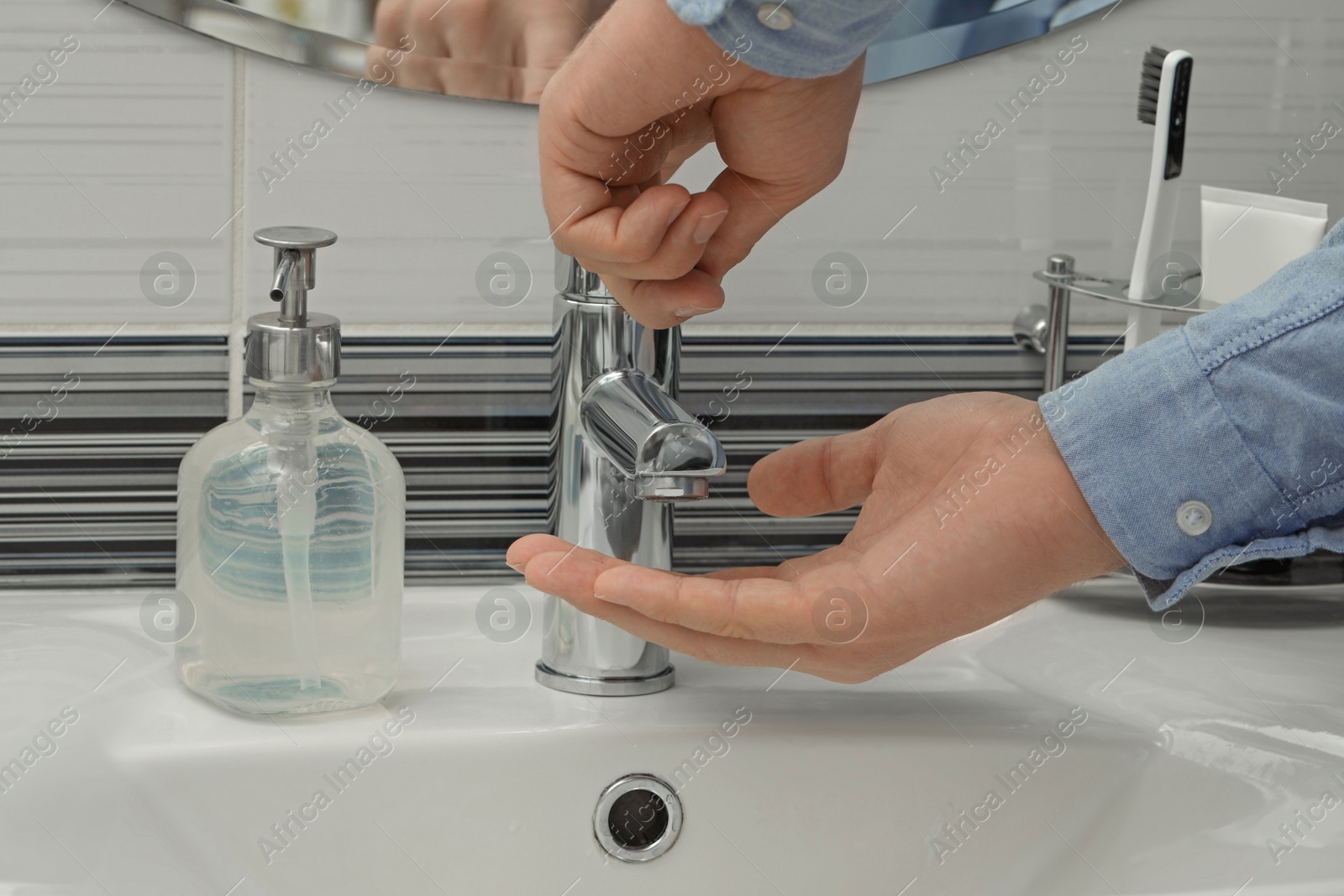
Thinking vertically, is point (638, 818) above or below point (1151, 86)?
below

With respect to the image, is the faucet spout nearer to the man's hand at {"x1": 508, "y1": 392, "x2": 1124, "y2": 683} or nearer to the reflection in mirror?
the man's hand at {"x1": 508, "y1": 392, "x2": 1124, "y2": 683}

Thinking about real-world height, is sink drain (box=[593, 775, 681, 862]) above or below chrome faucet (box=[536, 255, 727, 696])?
below

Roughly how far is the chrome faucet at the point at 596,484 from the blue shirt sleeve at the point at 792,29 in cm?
13

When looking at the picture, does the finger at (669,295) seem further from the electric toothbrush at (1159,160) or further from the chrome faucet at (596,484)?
the electric toothbrush at (1159,160)

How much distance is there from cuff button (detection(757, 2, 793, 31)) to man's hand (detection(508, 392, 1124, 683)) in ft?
0.58

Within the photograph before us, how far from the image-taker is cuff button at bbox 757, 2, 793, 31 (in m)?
0.36

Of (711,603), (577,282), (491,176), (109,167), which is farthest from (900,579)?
(109,167)

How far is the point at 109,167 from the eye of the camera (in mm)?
541

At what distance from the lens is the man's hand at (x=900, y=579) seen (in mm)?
427

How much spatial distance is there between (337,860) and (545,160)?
27cm

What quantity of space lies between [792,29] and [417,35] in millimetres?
236

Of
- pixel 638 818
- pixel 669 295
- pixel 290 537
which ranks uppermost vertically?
pixel 669 295

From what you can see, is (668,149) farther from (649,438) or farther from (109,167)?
(109,167)

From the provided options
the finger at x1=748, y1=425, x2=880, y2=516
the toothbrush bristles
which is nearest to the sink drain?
the finger at x1=748, y1=425, x2=880, y2=516
